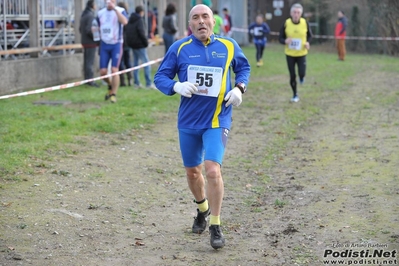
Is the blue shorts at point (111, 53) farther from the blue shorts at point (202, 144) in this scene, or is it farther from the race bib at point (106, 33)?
the blue shorts at point (202, 144)

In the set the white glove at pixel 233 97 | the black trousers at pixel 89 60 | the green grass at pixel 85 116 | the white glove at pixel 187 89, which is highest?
the white glove at pixel 187 89

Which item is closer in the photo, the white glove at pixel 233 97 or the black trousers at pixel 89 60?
the white glove at pixel 233 97

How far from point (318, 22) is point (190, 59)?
35909mm

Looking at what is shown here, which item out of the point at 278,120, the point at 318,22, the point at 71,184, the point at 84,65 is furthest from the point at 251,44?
the point at 71,184

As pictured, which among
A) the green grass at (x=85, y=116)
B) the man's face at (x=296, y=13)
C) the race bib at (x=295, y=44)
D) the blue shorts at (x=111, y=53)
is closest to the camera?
the green grass at (x=85, y=116)

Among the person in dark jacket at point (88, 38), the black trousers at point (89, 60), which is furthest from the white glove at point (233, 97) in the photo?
the black trousers at point (89, 60)

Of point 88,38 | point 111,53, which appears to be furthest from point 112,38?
point 88,38

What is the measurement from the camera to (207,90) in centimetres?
662

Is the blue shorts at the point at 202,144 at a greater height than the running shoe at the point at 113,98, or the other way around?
the blue shorts at the point at 202,144

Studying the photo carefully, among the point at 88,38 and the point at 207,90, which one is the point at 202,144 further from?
the point at 88,38

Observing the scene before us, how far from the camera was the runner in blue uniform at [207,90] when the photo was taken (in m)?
6.57

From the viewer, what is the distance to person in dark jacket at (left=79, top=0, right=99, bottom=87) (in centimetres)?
1817

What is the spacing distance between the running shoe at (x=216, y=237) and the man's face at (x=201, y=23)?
1.64 metres

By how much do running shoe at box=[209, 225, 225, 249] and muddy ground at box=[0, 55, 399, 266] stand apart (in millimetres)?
65
